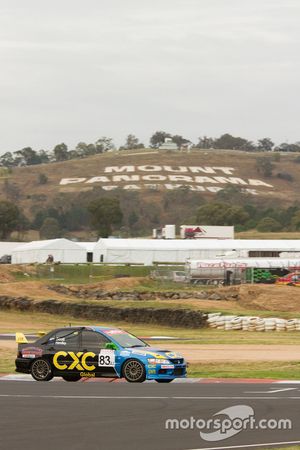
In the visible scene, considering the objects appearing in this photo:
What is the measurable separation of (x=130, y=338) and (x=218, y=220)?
12408 centimetres

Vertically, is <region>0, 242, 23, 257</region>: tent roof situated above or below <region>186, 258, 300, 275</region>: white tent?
above

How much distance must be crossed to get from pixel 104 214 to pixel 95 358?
12225 centimetres

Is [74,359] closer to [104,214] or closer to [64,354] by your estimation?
[64,354]

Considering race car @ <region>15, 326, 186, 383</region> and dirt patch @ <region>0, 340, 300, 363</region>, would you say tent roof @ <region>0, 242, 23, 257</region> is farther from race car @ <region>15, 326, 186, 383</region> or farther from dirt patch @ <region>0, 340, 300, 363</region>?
race car @ <region>15, 326, 186, 383</region>

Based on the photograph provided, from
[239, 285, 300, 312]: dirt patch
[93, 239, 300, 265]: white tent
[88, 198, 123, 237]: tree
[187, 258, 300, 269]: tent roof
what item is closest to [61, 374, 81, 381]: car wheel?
[239, 285, 300, 312]: dirt patch

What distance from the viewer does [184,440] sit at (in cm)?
1427

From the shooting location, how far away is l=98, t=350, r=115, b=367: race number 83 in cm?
2291

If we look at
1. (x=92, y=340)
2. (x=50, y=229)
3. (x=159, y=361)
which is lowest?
(x=159, y=361)

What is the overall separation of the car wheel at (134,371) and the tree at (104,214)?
121511 millimetres

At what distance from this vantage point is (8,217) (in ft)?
461

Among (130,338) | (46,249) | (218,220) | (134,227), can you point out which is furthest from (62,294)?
(134,227)

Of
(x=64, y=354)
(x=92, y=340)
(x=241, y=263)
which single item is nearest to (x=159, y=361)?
Answer: (x=92, y=340)

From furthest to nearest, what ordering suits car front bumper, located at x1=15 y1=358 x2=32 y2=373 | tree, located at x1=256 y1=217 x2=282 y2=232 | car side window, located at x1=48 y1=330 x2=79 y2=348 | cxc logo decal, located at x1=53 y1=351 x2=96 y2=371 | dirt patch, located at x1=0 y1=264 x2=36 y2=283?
1. tree, located at x1=256 y1=217 x2=282 y2=232
2. dirt patch, located at x1=0 y1=264 x2=36 y2=283
3. car front bumper, located at x1=15 y1=358 x2=32 y2=373
4. car side window, located at x1=48 y1=330 x2=79 y2=348
5. cxc logo decal, located at x1=53 y1=351 x2=96 y2=371

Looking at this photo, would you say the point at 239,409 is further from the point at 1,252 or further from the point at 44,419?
the point at 1,252
